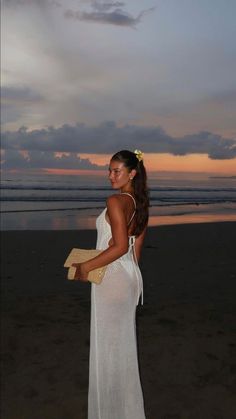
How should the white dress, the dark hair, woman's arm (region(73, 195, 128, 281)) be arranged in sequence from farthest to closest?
1. the white dress
2. the dark hair
3. woman's arm (region(73, 195, 128, 281))

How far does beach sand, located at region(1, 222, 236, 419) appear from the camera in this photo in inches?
194

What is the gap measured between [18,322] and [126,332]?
4.00 meters

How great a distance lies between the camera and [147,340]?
645cm

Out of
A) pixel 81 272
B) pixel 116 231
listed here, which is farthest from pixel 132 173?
pixel 81 272

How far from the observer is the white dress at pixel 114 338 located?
136 inches

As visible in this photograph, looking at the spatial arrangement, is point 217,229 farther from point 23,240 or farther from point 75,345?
point 75,345

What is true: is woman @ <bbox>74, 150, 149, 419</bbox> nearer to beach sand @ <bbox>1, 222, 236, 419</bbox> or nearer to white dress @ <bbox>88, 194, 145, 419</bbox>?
white dress @ <bbox>88, 194, 145, 419</bbox>

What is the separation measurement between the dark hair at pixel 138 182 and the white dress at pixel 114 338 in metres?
0.24

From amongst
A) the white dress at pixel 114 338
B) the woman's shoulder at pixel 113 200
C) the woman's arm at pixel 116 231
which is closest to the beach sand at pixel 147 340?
the white dress at pixel 114 338

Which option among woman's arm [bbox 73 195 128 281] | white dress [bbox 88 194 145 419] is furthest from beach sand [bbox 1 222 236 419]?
woman's arm [bbox 73 195 128 281]

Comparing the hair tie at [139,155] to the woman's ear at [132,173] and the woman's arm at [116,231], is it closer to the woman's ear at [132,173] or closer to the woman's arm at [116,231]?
the woman's ear at [132,173]

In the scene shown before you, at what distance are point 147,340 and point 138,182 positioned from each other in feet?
12.2

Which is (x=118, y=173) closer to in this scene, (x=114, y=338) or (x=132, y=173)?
(x=132, y=173)

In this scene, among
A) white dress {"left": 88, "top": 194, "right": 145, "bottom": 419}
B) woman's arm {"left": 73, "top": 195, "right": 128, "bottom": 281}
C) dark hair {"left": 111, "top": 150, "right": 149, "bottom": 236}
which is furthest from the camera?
white dress {"left": 88, "top": 194, "right": 145, "bottom": 419}
